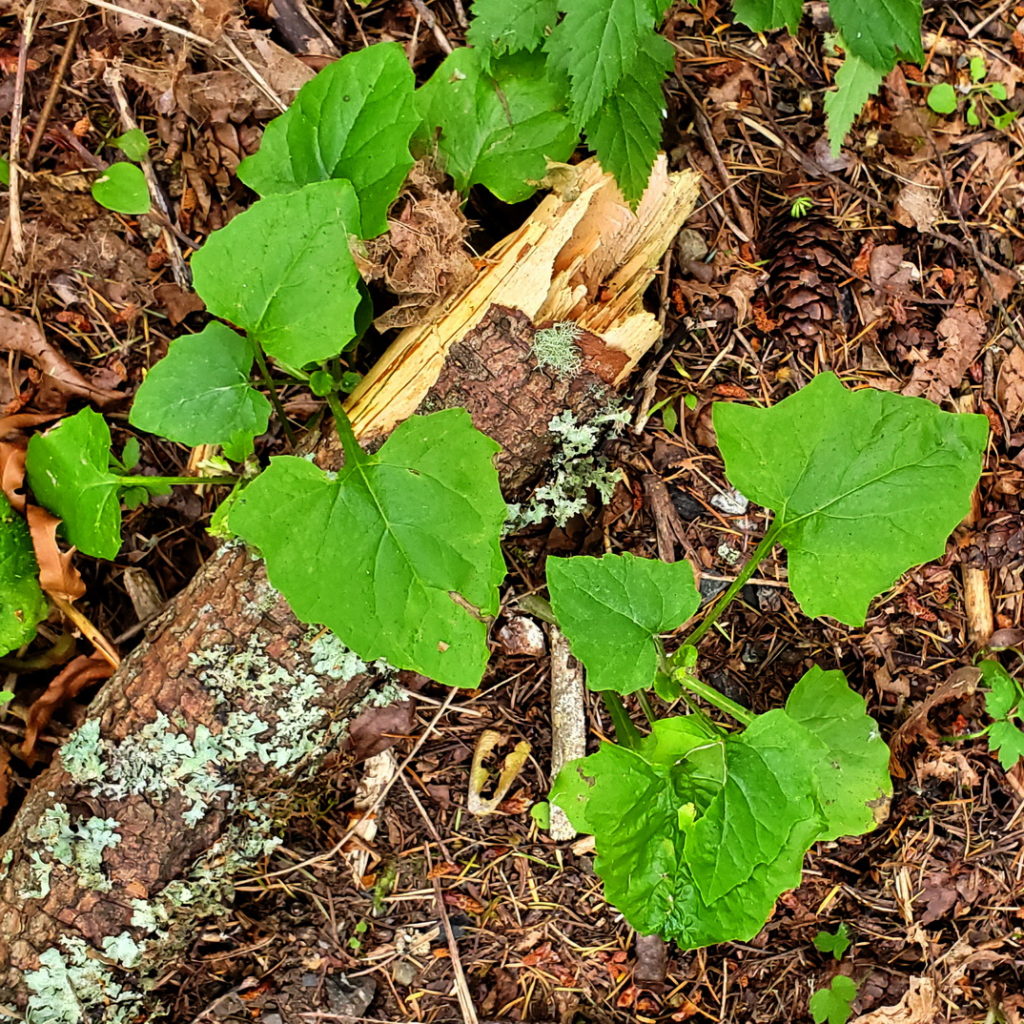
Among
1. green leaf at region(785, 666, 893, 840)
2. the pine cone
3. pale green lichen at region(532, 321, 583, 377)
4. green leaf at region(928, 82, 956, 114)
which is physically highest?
green leaf at region(928, 82, 956, 114)

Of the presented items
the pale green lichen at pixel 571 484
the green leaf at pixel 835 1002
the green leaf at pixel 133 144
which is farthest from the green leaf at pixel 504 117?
the green leaf at pixel 835 1002

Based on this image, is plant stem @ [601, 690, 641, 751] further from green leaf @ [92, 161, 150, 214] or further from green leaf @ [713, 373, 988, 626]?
green leaf @ [92, 161, 150, 214]

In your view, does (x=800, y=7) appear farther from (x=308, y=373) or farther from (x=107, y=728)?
(x=107, y=728)

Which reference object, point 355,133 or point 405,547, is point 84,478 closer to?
point 405,547

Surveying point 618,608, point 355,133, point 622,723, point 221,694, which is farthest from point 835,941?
point 355,133

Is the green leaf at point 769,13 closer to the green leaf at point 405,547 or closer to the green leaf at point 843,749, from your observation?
the green leaf at point 405,547

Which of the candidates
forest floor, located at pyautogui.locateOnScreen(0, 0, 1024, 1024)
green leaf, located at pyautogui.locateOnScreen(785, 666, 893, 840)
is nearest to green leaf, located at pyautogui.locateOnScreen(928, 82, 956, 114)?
forest floor, located at pyautogui.locateOnScreen(0, 0, 1024, 1024)
